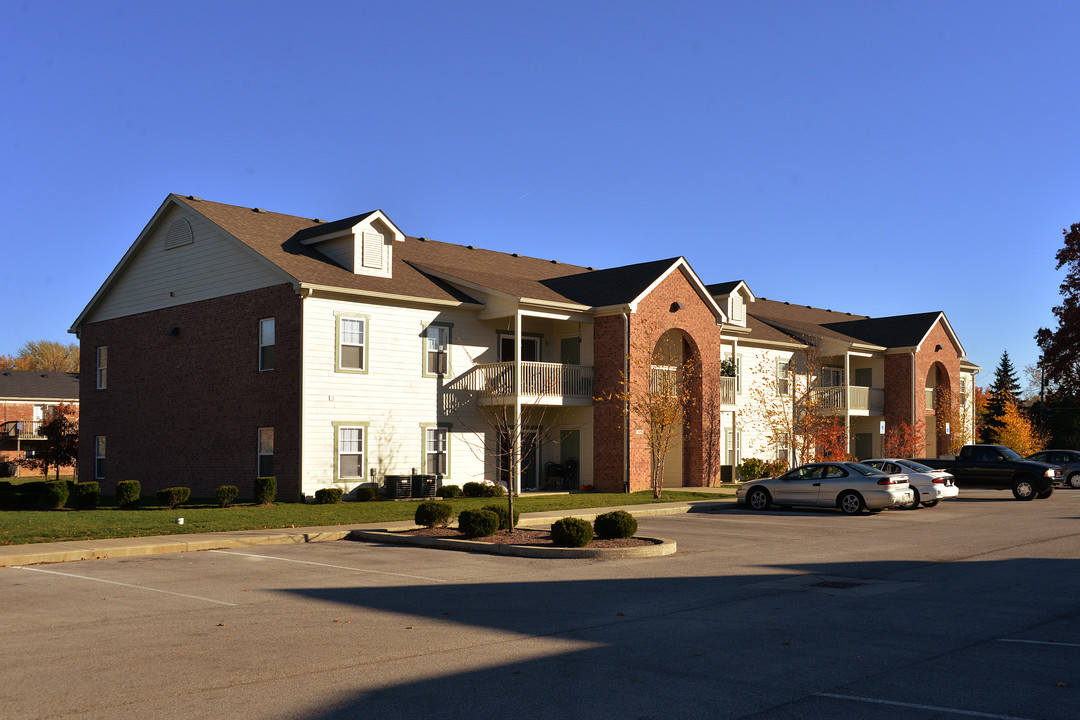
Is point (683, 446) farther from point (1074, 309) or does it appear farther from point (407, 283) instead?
point (1074, 309)

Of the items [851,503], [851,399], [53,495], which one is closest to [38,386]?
[53,495]

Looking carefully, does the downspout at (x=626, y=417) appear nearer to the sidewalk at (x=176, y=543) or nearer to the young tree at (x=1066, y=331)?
the sidewalk at (x=176, y=543)

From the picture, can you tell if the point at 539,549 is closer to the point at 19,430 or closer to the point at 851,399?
the point at 851,399

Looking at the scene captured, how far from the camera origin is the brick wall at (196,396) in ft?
95.2

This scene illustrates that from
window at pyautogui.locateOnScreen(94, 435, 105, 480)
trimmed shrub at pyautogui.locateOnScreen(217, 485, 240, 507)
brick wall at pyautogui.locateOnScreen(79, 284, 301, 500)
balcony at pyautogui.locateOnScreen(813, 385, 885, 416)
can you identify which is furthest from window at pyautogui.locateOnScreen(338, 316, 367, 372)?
balcony at pyautogui.locateOnScreen(813, 385, 885, 416)

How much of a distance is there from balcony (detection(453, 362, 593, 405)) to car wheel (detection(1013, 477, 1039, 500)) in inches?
580

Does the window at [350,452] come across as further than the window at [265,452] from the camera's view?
No

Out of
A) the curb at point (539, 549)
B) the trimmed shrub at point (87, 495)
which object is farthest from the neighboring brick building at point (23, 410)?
the curb at point (539, 549)

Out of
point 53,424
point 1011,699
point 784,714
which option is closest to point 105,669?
point 784,714

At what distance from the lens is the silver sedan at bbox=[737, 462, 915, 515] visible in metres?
25.5

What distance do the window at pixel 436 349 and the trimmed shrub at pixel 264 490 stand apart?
6347 mm

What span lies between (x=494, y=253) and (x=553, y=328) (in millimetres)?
6724

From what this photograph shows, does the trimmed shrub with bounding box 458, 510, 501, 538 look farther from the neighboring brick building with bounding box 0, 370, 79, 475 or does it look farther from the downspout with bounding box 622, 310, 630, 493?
the neighboring brick building with bounding box 0, 370, 79, 475

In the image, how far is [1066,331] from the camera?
4584 cm
